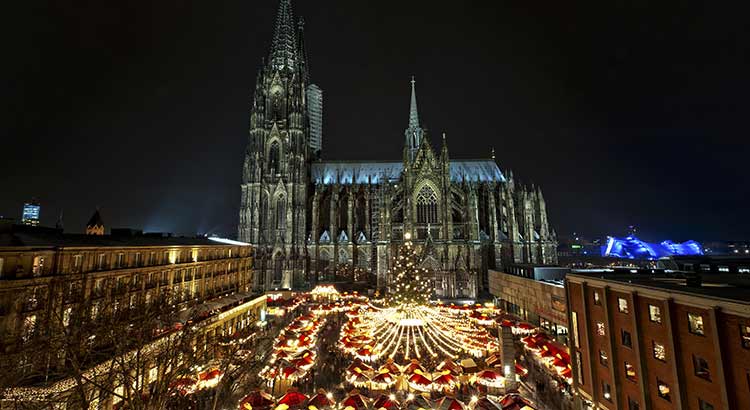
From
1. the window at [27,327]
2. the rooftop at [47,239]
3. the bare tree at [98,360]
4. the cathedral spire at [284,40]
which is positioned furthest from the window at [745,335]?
the cathedral spire at [284,40]

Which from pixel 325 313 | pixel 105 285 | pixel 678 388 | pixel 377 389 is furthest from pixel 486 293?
pixel 105 285

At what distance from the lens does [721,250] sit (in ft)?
530

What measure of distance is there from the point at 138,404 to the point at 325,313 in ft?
120

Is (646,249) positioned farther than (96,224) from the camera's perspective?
Yes

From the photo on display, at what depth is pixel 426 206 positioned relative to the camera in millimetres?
59000

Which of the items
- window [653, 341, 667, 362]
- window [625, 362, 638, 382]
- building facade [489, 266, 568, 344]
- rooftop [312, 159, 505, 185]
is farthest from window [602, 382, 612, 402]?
rooftop [312, 159, 505, 185]

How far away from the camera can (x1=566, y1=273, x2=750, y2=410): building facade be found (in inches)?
517

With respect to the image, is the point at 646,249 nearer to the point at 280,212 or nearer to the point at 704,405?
the point at 280,212

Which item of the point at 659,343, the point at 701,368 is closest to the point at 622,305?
the point at 659,343

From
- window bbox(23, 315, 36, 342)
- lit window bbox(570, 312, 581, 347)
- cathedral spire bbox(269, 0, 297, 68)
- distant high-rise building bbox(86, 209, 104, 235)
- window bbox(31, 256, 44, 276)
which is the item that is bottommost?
lit window bbox(570, 312, 581, 347)

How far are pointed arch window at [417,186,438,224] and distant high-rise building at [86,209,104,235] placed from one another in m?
70.7

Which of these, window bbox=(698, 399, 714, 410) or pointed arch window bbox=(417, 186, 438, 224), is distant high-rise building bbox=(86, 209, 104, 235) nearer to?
pointed arch window bbox=(417, 186, 438, 224)

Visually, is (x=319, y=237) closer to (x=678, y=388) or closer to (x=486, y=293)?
(x=486, y=293)

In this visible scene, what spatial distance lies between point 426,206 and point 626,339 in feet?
136
